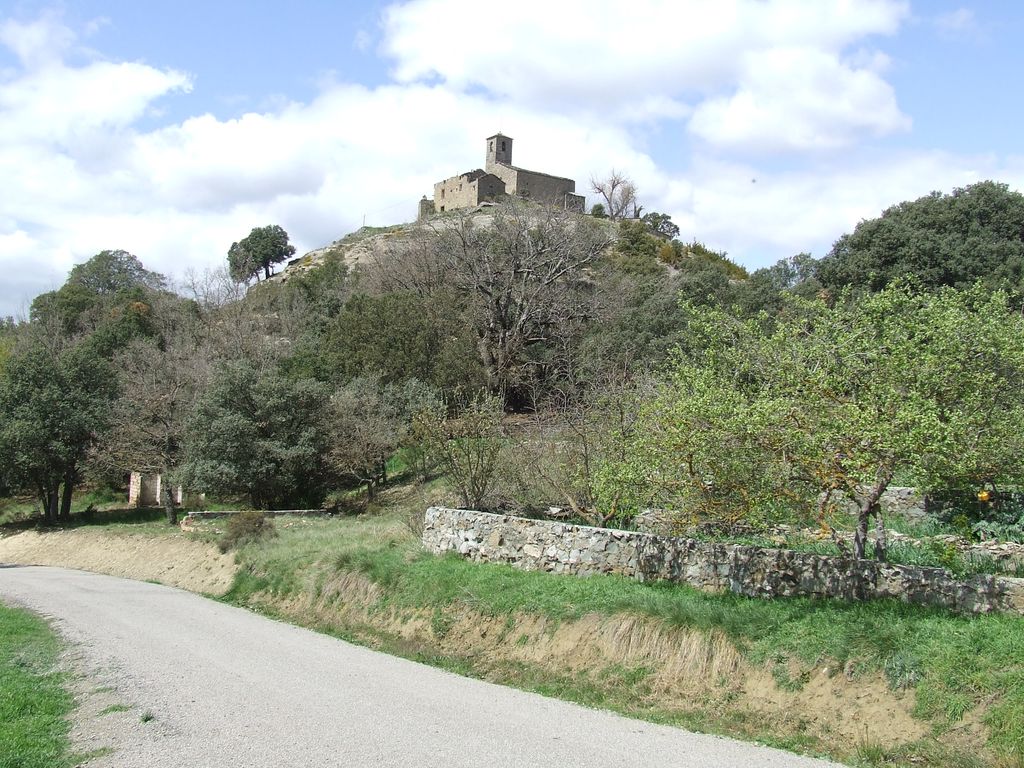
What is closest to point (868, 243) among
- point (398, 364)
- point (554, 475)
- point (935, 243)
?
point (935, 243)

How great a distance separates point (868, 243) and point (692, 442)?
35.6 metres

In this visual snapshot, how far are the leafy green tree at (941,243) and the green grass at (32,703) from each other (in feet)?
117

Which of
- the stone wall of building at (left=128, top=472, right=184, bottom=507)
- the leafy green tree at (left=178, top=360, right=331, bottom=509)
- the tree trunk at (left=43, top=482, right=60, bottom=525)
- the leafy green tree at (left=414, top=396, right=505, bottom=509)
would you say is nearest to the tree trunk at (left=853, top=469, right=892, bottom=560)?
the leafy green tree at (left=414, top=396, right=505, bottom=509)

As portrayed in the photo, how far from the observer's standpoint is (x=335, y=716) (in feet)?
30.7

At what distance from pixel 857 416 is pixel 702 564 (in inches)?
204

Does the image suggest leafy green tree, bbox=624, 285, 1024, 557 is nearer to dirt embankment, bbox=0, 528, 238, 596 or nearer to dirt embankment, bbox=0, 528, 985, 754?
dirt embankment, bbox=0, 528, 985, 754

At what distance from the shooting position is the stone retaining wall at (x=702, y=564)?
10.7 meters

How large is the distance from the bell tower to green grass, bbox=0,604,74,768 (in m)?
105

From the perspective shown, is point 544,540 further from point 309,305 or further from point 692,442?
point 309,305

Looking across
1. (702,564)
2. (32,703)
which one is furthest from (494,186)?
(32,703)

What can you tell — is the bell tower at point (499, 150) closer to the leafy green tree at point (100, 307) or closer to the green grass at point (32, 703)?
the leafy green tree at point (100, 307)

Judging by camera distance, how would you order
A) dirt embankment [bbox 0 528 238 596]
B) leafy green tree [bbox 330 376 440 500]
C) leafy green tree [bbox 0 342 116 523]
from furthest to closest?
leafy green tree [bbox 0 342 116 523]
leafy green tree [bbox 330 376 440 500]
dirt embankment [bbox 0 528 238 596]

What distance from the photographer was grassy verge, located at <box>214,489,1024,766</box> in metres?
8.61

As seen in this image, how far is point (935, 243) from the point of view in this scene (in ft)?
129
